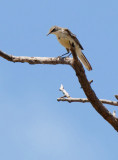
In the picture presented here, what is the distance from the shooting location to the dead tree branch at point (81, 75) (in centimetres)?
508

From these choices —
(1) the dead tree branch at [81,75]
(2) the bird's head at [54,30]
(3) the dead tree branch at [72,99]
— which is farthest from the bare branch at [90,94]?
(2) the bird's head at [54,30]

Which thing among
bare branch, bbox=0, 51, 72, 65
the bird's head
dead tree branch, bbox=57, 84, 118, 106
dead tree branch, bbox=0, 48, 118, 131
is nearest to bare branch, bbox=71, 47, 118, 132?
dead tree branch, bbox=0, 48, 118, 131

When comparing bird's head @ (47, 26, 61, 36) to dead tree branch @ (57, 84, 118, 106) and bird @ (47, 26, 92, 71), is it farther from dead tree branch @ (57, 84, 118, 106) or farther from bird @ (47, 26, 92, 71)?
dead tree branch @ (57, 84, 118, 106)

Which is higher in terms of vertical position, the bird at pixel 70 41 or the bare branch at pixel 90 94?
the bird at pixel 70 41

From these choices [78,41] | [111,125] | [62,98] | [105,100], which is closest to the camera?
[111,125]

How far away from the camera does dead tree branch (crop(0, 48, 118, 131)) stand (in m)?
5.08

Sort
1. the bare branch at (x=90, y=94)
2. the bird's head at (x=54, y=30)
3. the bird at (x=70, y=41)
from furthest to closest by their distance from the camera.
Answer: the bird's head at (x=54, y=30)
the bird at (x=70, y=41)
the bare branch at (x=90, y=94)

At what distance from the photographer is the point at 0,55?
5.23 metres

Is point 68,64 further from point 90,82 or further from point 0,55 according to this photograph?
point 0,55

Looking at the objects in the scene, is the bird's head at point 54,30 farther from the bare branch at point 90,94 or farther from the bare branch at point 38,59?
the bare branch at point 90,94

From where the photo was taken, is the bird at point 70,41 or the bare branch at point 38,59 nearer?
the bare branch at point 38,59

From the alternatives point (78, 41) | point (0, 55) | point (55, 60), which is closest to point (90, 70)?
point (78, 41)

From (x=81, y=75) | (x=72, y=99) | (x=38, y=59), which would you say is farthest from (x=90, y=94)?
(x=72, y=99)

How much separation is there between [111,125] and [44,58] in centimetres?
147
